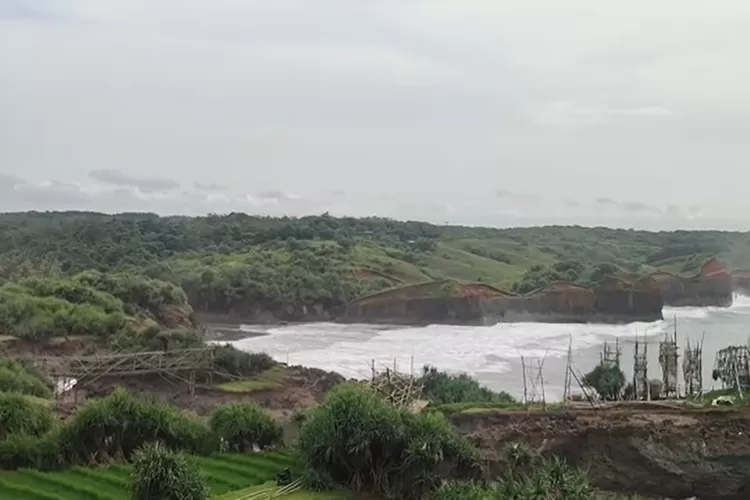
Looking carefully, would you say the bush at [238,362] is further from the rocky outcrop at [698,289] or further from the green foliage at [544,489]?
the rocky outcrop at [698,289]

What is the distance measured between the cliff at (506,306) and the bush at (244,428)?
50098 millimetres

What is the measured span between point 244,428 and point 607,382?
16338mm

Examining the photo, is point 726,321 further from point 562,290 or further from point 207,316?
point 207,316

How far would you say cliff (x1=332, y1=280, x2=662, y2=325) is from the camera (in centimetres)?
7656

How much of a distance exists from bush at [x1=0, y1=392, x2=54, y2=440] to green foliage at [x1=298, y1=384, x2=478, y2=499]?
736cm

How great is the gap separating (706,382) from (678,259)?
5317cm

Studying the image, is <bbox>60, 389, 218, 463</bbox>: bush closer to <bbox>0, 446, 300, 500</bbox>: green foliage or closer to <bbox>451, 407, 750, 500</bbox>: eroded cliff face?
<bbox>0, 446, 300, 500</bbox>: green foliage

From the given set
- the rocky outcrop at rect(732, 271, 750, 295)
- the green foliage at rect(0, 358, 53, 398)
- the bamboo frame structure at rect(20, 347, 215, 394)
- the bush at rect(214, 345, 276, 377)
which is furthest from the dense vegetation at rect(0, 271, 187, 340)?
the rocky outcrop at rect(732, 271, 750, 295)

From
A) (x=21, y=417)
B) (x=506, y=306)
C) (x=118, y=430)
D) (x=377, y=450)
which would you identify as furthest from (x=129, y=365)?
(x=506, y=306)

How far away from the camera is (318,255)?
89.7 meters

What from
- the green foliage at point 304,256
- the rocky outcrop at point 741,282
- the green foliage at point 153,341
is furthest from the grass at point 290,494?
the rocky outcrop at point 741,282

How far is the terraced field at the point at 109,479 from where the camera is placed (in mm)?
20625

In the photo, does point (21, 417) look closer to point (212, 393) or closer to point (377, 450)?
point (377, 450)

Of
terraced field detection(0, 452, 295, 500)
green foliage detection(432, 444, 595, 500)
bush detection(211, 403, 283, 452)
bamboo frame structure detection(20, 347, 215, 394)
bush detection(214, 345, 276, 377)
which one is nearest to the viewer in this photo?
green foliage detection(432, 444, 595, 500)
